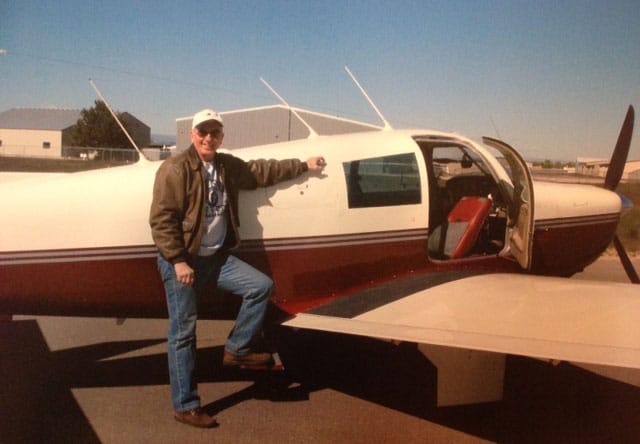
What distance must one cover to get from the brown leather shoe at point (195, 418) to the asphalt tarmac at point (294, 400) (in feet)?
0.19

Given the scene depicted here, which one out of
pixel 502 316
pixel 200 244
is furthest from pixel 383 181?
pixel 200 244

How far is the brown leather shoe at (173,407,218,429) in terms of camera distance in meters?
3.70

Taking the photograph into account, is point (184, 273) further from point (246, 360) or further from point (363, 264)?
point (363, 264)

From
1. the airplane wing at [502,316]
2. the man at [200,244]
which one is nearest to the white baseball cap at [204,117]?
the man at [200,244]

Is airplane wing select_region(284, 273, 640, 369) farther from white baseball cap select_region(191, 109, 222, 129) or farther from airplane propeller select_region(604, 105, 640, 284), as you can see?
airplane propeller select_region(604, 105, 640, 284)

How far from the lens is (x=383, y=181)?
442cm

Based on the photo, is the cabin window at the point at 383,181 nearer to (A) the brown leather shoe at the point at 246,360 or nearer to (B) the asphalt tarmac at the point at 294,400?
(A) the brown leather shoe at the point at 246,360

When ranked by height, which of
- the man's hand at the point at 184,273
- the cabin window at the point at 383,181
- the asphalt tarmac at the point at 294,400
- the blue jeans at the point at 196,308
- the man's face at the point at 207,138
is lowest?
the asphalt tarmac at the point at 294,400

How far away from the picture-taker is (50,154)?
57938mm

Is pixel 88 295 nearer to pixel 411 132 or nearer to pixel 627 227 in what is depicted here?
pixel 411 132

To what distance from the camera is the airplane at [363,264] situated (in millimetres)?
3568

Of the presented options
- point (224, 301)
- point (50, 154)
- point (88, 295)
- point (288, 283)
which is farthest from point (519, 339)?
point (50, 154)

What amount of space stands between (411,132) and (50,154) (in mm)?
60249

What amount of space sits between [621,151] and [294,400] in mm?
4841
